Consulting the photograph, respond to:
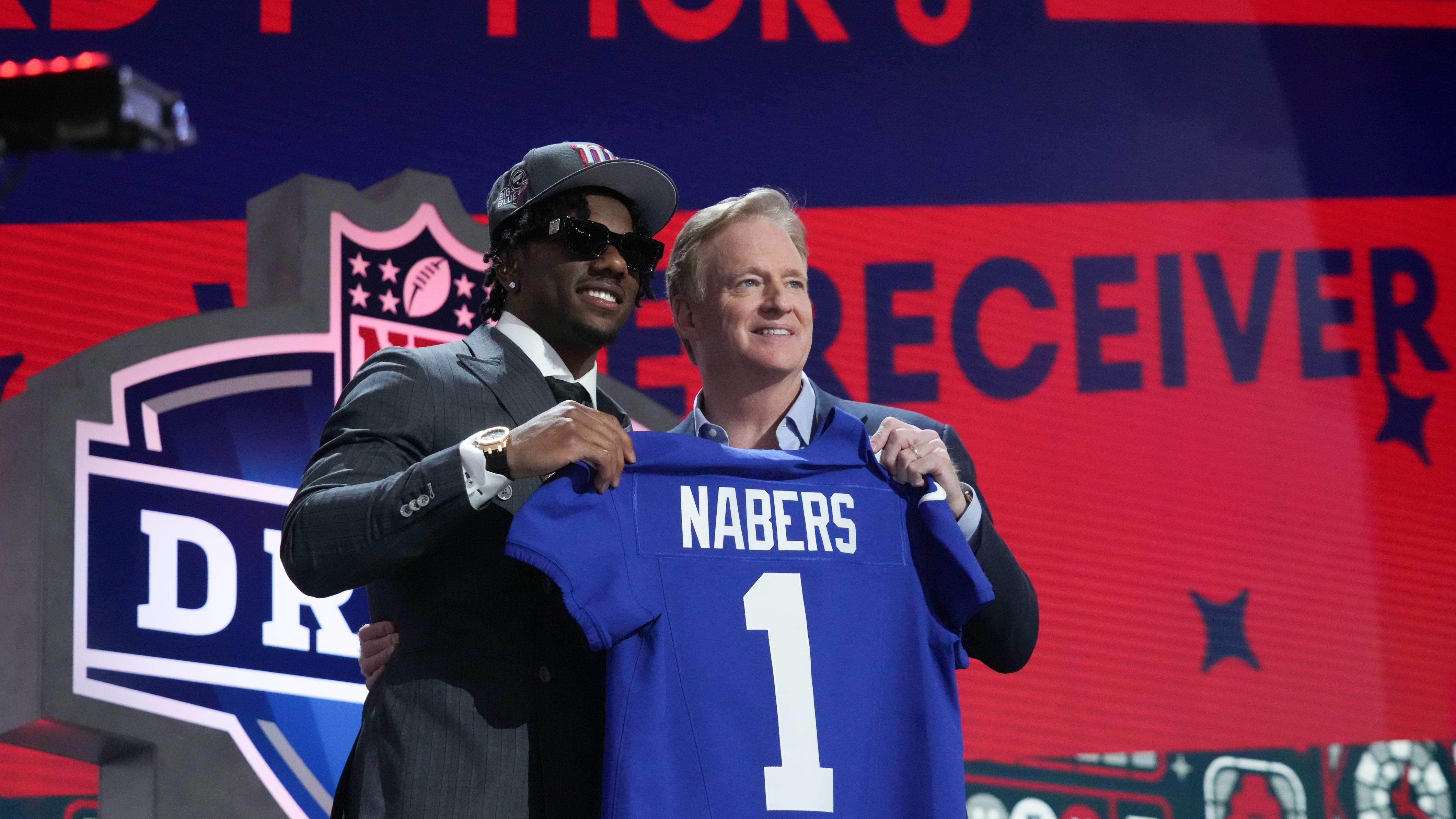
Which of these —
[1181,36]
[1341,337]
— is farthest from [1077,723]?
[1181,36]

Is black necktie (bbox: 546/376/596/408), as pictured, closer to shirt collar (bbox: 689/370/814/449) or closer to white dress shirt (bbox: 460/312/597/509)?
white dress shirt (bbox: 460/312/597/509)

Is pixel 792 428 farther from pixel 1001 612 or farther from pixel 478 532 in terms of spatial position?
pixel 478 532

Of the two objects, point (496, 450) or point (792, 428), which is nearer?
point (496, 450)

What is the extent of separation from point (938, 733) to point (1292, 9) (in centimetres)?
345

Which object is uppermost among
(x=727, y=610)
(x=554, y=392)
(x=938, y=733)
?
(x=554, y=392)

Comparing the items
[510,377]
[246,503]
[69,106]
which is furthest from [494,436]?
[246,503]

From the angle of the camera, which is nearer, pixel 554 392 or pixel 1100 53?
pixel 554 392

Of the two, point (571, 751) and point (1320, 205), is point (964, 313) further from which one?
point (571, 751)

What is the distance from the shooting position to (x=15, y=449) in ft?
8.25

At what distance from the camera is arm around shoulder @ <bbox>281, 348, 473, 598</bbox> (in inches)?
56.8

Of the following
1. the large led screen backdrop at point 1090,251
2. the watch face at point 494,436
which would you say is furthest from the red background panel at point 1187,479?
the watch face at point 494,436

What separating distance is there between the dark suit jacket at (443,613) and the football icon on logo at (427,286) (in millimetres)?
1345

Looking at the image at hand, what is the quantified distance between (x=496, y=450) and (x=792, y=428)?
0.59 metres

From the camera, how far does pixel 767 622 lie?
170cm
